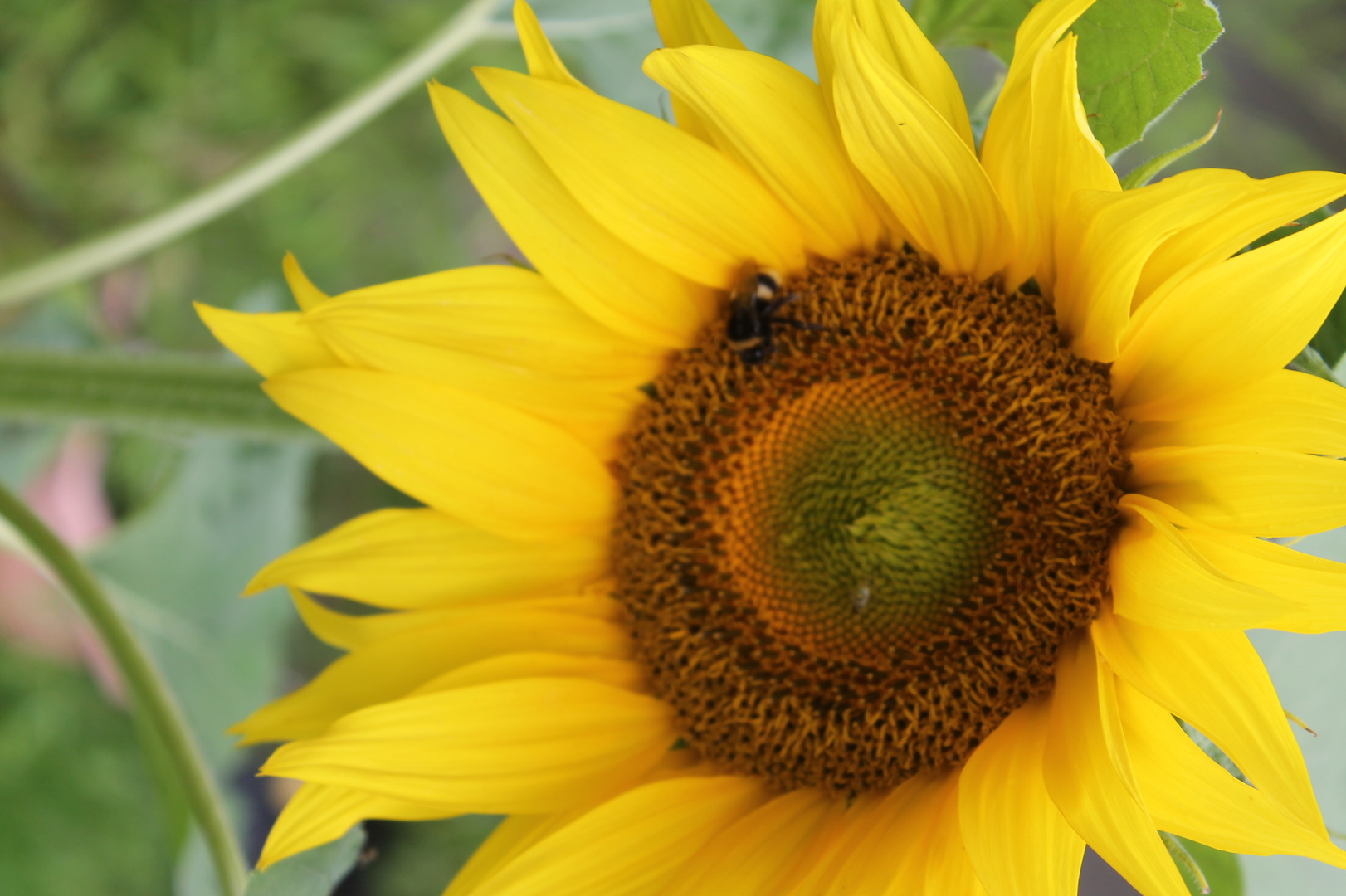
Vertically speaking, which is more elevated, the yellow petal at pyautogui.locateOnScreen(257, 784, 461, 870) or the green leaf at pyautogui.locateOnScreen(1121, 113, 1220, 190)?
the green leaf at pyautogui.locateOnScreen(1121, 113, 1220, 190)

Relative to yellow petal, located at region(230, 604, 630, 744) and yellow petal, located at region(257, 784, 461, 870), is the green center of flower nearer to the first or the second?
yellow petal, located at region(230, 604, 630, 744)

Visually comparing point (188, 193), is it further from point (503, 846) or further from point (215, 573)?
point (503, 846)

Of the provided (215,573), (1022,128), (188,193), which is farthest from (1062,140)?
(188,193)

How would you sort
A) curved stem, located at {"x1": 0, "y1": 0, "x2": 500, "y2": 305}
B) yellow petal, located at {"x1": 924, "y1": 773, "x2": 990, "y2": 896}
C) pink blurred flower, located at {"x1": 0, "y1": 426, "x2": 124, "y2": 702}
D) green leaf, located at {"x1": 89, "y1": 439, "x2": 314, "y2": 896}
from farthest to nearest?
pink blurred flower, located at {"x1": 0, "y1": 426, "x2": 124, "y2": 702} → green leaf, located at {"x1": 89, "y1": 439, "x2": 314, "y2": 896} → curved stem, located at {"x1": 0, "y1": 0, "x2": 500, "y2": 305} → yellow petal, located at {"x1": 924, "y1": 773, "x2": 990, "y2": 896}

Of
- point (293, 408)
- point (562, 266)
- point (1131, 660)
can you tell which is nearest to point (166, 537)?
point (293, 408)

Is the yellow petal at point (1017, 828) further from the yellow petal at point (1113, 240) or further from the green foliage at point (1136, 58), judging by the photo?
the green foliage at point (1136, 58)

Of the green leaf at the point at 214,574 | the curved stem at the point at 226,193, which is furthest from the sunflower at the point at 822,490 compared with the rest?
the green leaf at the point at 214,574

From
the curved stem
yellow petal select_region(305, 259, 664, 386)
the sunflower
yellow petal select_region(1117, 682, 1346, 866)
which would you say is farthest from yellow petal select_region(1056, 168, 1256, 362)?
the curved stem
